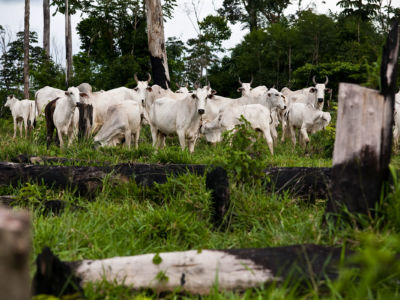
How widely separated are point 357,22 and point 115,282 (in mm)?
24872

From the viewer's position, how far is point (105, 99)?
12.8m

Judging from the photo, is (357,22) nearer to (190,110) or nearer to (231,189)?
(190,110)

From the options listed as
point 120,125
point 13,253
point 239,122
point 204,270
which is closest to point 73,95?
point 120,125

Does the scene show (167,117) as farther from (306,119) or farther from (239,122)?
(306,119)

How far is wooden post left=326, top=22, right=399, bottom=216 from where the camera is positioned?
9.52 feet

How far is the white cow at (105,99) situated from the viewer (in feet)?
40.6

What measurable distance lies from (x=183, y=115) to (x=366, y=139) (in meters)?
7.18

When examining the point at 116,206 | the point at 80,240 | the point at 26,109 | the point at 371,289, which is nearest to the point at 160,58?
the point at 26,109

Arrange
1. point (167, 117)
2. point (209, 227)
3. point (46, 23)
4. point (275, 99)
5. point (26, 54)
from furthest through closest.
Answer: point (46, 23), point (26, 54), point (275, 99), point (167, 117), point (209, 227)

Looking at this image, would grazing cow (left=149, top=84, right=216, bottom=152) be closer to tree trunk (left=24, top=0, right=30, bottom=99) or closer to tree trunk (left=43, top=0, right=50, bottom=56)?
tree trunk (left=24, top=0, right=30, bottom=99)

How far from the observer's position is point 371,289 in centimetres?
234

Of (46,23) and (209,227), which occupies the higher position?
(46,23)

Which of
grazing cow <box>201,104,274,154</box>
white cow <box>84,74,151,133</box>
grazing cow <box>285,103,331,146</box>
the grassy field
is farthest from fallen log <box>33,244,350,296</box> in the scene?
white cow <box>84,74,151,133</box>

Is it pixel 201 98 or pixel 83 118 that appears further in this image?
pixel 83 118
